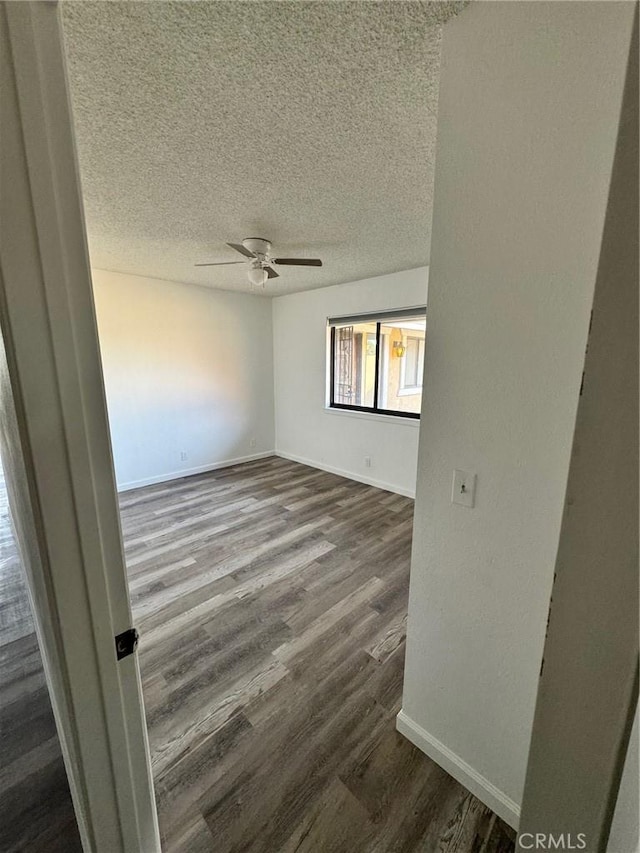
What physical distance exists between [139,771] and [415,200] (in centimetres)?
273

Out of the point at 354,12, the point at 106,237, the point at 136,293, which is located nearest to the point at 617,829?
the point at 354,12

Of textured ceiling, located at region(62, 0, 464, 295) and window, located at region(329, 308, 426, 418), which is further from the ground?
textured ceiling, located at region(62, 0, 464, 295)

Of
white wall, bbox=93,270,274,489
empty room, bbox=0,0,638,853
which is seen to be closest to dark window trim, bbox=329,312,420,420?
white wall, bbox=93,270,274,489

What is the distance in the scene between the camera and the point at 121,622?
2.25 ft

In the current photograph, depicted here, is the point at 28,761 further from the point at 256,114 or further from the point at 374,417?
the point at 374,417

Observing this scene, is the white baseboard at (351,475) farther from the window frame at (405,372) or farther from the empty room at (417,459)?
the empty room at (417,459)

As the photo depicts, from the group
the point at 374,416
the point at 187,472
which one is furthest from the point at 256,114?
the point at 187,472

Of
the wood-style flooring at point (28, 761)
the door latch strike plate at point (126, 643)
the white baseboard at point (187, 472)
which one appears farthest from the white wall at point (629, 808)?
the white baseboard at point (187, 472)

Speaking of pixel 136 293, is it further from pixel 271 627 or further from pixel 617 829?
pixel 617 829

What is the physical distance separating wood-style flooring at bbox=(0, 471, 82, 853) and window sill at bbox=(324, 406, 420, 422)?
332cm

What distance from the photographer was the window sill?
3754 mm

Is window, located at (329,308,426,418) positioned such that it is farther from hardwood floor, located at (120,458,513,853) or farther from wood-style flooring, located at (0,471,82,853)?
wood-style flooring, located at (0,471,82,853)

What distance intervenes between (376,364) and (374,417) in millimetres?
648

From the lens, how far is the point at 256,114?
4.48 ft
